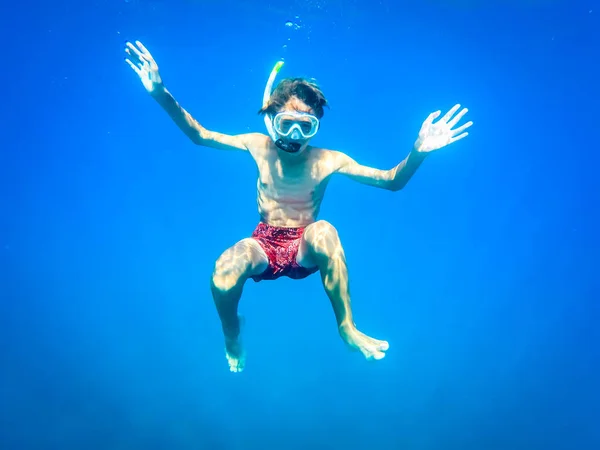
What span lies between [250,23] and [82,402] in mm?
12756

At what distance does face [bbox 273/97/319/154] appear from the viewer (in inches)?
166

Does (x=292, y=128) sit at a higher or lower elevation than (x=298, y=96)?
lower

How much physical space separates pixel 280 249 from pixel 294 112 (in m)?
1.39

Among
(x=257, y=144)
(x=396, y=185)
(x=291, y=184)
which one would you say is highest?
(x=257, y=144)

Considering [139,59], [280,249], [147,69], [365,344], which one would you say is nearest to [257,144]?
[280,249]

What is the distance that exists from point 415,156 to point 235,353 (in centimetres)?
278

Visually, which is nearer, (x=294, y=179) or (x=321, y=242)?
(x=321, y=242)

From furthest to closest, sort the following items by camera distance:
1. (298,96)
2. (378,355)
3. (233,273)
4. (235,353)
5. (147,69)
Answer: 1. (235,353)
2. (298,96)
3. (147,69)
4. (233,273)
5. (378,355)

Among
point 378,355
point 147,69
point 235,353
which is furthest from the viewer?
point 235,353

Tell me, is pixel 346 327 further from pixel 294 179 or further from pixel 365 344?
pixel 294 179

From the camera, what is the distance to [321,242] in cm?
409

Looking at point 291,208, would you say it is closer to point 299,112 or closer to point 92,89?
point 299,112

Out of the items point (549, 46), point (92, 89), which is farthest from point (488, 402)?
point (92, 89)

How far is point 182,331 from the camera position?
18.7 meters
